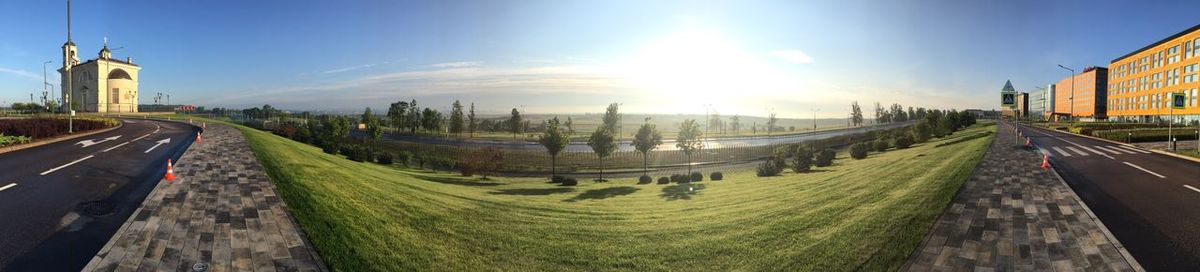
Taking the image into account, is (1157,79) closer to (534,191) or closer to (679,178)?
(679,178)

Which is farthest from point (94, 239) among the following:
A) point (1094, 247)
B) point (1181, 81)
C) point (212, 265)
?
point (1181, 81)

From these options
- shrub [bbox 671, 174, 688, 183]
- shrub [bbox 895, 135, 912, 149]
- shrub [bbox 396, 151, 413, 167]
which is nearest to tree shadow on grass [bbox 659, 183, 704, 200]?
shrub [bbox 671, 174, 688, 183]

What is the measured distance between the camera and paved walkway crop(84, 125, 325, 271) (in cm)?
675

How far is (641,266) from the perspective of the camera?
24.9 ft

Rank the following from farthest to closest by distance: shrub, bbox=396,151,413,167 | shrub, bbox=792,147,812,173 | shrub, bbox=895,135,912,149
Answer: shrub, bbox=895,135,912,149
shrub, bbox=396,151,413,167
shrub, bbox=792,147,812,173

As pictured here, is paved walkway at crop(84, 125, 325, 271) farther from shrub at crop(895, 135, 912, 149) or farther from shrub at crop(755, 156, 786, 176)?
shrub at crop(895, 135, 912, 149)

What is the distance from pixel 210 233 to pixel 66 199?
5280 millimetres

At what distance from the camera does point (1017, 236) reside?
8.40 meters

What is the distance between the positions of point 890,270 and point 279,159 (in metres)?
17.7

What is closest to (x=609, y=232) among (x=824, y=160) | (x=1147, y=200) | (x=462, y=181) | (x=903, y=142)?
(x=1147, y=200)

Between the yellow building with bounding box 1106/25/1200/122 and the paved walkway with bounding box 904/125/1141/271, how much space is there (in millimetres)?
64313

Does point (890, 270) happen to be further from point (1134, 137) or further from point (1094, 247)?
point (1134, 137)

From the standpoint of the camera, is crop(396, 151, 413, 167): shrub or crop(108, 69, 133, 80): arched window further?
crop(108, 69, 133, 80): arched window

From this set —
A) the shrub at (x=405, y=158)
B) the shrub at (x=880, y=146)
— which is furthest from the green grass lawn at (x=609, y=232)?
the shrub at (x=880, y=146)
